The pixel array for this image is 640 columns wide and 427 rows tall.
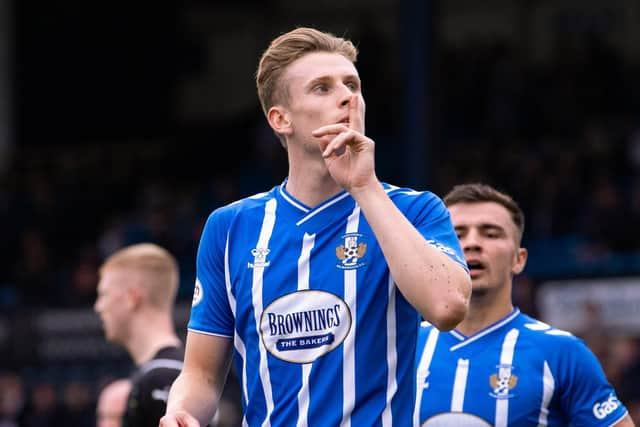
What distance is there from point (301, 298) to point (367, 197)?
37 centimetres

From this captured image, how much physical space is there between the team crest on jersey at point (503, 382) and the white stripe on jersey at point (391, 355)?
3.75 ft

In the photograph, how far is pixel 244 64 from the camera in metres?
20.7

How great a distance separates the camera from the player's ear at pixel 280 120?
346 centimetres

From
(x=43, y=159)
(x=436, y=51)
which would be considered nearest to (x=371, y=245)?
(x=436, y=51)

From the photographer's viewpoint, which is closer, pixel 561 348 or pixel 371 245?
pixel 371 245

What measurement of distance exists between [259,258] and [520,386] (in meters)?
1.36

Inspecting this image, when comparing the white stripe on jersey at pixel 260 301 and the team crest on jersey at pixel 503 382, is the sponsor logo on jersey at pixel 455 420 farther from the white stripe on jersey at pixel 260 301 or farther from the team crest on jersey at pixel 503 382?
the white stripe on jersey at pixel 260 301

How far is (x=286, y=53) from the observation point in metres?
3.47

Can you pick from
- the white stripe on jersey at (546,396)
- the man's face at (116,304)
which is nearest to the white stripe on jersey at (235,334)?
the white stripe on jersey at (546,396)

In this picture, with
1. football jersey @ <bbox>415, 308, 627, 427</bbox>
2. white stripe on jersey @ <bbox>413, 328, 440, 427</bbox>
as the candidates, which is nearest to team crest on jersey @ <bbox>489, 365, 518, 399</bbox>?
football jersey @ <bbox>415, 308, 627, 427</bbox>

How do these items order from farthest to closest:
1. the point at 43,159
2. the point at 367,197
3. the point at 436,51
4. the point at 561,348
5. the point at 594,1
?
the point at 43,159 < the point at 594,1 < the point at 436,51 < the point at 561,348 < the point at 367,197

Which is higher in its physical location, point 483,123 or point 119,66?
point 119,66

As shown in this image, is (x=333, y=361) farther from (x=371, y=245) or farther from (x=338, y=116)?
(x=338, y=116)

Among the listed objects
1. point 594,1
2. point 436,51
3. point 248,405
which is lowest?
point 248,405
